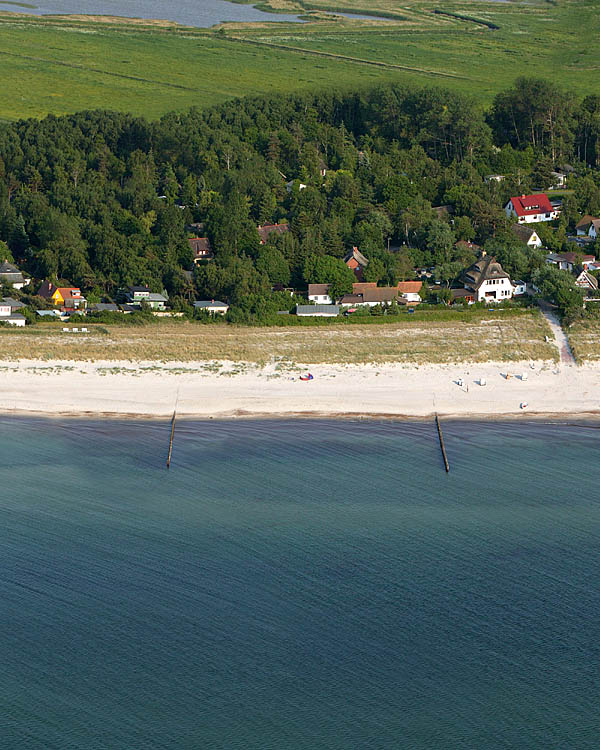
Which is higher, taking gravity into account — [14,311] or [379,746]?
[379,746]

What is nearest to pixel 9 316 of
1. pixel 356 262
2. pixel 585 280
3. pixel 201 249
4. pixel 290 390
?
pixel 201 249

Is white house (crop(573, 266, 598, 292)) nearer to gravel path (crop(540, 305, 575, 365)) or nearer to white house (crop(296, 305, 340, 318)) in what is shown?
gravel path (crop(540, 305, 575, 365))

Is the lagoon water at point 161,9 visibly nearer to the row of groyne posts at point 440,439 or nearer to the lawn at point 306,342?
the lawn at point 306,342

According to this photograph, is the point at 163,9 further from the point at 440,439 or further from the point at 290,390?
the point at 440,439

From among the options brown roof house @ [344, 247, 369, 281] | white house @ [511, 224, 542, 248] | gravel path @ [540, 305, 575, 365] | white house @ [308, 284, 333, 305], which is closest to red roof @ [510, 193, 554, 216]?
white house @ [511, 224, 542, 248]

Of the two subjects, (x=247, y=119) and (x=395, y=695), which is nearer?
(x=395, y=695)

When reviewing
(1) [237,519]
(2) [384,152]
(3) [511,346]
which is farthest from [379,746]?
(2) [384,152]

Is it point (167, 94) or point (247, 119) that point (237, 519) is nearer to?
point (247, 119)
